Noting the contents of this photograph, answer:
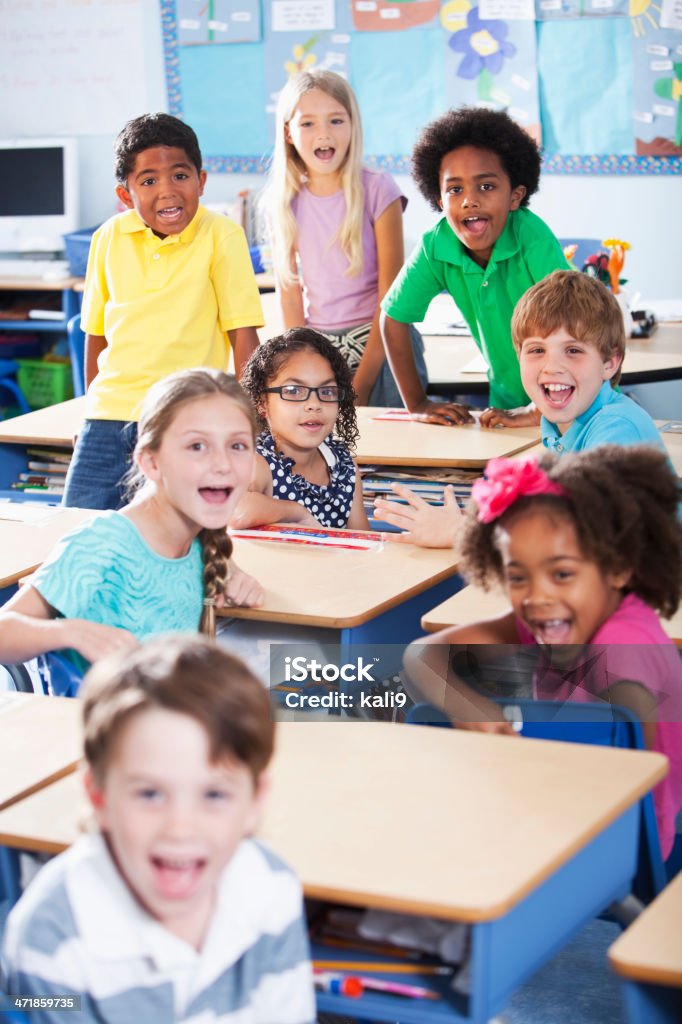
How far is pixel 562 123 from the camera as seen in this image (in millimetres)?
5887

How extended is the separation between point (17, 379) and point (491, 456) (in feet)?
13.1

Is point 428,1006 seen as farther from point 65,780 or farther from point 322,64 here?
point 322,64

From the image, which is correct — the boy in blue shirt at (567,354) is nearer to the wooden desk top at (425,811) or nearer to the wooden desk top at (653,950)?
the wooden desk top at (425,811)

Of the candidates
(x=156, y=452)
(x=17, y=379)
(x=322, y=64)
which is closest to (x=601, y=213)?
(x=322, y=64)

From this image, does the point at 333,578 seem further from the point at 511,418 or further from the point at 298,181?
the point at 298,181

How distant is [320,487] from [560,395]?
584mm

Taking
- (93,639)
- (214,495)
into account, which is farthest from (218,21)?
(93,639)

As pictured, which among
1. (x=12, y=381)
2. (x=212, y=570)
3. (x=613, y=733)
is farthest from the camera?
(x=12, y=381)

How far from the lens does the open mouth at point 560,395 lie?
300cm

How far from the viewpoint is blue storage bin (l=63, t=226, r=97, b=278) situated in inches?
254

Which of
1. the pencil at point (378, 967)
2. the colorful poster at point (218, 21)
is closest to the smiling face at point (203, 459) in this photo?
the pencil at point (378, 967)

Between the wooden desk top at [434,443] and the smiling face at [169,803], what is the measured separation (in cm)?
198

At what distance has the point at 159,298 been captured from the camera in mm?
3535

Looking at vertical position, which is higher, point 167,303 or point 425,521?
point 167,303
